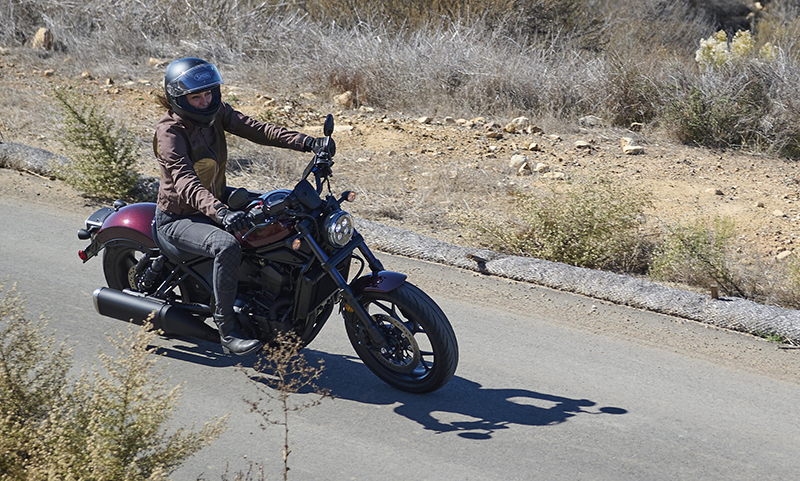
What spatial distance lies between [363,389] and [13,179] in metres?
6.18

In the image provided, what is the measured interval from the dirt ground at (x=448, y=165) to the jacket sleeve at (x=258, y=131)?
130 inches

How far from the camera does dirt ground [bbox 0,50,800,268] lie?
897cm

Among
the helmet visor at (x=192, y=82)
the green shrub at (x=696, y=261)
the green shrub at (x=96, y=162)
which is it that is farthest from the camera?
the green shrub at (x=96, y=162)

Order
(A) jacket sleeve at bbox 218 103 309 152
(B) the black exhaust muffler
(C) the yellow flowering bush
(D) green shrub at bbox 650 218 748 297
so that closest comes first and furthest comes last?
(B) the black exhaust muffler
(A) jacket sleeve at bbox 218 103 309 152
(D) green shrub at bbox 650 218 748 297
(C) the yellow flowering bush

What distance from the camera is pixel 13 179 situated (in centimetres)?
910

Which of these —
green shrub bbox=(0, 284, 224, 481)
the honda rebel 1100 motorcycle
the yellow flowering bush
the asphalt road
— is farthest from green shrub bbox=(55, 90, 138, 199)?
the yellow flowering bush

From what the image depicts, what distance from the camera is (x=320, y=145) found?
5.06 m

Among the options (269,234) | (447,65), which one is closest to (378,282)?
(269,234)

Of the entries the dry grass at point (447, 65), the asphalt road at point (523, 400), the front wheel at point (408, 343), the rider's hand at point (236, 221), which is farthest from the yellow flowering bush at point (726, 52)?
the rider's hand at point (236, 221)

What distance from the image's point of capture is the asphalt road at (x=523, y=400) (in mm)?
4328

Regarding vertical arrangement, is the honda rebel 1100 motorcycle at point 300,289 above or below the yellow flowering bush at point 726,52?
below

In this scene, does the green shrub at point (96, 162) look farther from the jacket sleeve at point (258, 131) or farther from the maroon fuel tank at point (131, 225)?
the jacket sleeve at point (258, 131)

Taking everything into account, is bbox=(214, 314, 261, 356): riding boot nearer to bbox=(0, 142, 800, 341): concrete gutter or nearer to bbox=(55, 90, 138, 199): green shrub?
bbox=(0, 142, 800, 341): concrete gutter

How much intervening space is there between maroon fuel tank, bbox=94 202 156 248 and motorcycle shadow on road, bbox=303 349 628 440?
5.42ft
